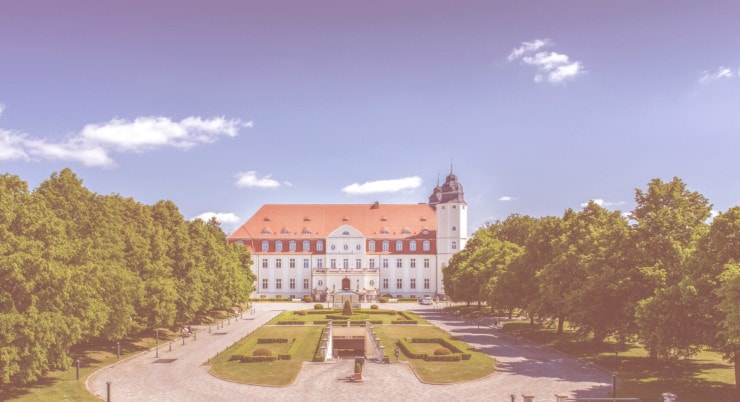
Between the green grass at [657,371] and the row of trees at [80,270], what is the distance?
2746cm

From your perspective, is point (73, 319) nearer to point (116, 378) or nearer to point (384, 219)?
point (116, 378)

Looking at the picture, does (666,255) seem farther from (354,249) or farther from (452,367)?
(354,249)

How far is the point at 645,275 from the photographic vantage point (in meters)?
35.4

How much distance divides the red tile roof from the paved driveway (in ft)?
227

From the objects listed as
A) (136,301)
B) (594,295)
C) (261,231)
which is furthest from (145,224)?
(261,231)

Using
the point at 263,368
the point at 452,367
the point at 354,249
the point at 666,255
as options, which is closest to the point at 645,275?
the point at 666,255

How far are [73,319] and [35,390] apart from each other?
14.5 feet

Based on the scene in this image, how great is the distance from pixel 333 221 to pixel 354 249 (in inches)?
286

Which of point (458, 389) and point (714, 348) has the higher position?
point (714, 348)

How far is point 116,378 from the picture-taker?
118 ft

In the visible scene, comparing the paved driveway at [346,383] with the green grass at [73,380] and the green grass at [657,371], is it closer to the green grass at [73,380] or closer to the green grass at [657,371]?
the green grass at [73,380]

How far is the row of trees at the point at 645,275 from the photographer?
101ft

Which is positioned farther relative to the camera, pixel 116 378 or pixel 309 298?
pixel 309 298

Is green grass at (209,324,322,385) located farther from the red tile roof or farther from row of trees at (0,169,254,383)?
the red tile roof
